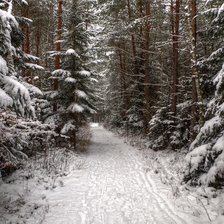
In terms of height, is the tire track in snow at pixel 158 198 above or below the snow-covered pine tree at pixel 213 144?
below

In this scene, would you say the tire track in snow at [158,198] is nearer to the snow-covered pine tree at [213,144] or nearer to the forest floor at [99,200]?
the forest floor at [99,200]

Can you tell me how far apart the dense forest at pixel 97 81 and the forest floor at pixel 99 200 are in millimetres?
898

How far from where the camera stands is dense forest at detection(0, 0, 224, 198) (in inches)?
272

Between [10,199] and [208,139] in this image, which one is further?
[208,139]

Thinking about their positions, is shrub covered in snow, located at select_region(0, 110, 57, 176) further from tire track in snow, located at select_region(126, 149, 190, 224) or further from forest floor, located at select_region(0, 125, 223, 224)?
tire track in snow, located at select_region(126, 149, 190, 224)

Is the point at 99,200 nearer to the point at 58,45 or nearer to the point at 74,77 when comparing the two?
the point at 74,77

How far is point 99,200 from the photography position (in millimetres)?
7492

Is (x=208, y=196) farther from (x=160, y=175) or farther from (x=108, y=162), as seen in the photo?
(x=108, y=162)

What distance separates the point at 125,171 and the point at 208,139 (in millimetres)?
4309

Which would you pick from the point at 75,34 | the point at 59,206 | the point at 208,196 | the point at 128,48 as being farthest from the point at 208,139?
the point at 128,48

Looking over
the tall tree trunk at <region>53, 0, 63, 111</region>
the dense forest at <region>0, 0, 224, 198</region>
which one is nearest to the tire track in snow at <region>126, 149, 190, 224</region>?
the dense forest at <region>0, 0, 224, 198</region>

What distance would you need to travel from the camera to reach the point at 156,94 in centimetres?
2206

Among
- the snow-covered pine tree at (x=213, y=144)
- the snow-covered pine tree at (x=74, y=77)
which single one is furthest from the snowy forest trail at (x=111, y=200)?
the snow-covered pine tree at (x=74, y=77)

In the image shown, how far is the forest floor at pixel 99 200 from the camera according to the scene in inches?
244
